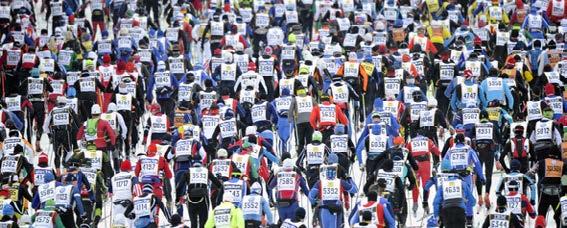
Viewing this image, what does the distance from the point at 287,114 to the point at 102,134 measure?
3974 mm

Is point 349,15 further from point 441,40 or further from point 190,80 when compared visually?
point 190,80

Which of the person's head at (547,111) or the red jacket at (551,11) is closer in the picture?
Answer: the person's head at (547,111)

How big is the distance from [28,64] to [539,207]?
48.6 feet

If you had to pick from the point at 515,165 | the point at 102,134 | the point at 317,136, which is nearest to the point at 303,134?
the point at 317,136

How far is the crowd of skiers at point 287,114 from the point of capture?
31.7 m

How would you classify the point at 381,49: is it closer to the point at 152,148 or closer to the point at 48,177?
the point at 152,148

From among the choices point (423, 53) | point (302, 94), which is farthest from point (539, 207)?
point (423, 53)

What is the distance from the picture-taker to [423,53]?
41.4 m

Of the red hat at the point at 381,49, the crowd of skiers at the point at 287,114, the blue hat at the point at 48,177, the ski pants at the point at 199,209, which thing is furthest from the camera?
the red hat at the point at 381,49

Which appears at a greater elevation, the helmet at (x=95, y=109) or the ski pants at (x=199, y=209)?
the helmet at (x=95, y=109)

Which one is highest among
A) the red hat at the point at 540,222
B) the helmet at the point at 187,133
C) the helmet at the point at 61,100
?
the helmet at the point at 61,100

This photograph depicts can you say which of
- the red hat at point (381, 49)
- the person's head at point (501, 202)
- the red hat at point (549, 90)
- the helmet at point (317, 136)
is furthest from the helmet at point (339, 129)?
the red hat at point (381, 49)

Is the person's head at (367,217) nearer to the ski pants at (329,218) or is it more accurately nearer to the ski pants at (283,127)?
the ski pants at (329,218)

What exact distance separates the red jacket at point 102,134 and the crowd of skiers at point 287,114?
3cm
